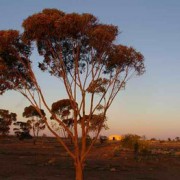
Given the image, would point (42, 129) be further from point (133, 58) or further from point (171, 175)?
point (133, 58)

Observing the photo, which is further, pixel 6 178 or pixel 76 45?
pixel 6 178

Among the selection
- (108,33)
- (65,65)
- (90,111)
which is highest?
(108,33)

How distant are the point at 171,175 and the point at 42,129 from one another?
68.8 m

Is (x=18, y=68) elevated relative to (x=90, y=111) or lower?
elevated

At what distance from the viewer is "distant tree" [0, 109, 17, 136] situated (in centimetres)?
10494

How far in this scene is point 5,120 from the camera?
346 feet

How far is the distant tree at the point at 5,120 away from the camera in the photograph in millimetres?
104938

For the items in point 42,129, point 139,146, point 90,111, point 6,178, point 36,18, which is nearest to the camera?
point 36,18

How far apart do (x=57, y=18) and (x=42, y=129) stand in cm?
8084

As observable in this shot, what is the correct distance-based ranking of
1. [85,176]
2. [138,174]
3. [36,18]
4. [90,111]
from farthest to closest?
[138,174], [85,176], [90,111], [36,18]

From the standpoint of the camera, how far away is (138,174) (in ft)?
110

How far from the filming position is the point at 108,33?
21.8m

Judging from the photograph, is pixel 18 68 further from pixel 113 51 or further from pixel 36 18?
pixel 113 51

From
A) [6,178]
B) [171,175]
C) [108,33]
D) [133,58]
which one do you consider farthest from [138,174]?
[108,33]
